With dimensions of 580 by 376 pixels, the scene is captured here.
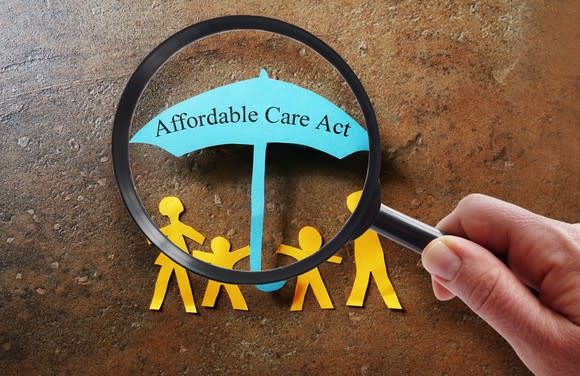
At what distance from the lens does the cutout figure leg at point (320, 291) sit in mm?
1018

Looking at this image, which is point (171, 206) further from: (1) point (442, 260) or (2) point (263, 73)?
(1) point (442, 260)

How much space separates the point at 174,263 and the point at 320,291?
28 cm

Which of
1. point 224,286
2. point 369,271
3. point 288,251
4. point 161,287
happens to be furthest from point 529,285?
point 161,287

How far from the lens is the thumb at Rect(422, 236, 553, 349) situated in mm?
650

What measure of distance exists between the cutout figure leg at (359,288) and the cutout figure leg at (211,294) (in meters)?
0.25

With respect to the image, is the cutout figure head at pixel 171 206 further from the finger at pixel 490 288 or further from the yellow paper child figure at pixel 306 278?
the finger at pixel 490 288

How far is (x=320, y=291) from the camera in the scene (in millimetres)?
1019

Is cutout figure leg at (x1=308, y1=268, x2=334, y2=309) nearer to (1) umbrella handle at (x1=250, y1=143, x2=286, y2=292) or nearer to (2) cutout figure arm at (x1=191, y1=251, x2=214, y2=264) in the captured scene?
(1) umbrella handle at (x1=250, y1=143, x2=286, y2=292)

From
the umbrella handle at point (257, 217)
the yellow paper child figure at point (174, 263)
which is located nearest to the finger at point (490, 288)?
the umbrella handle at point (257, 217)

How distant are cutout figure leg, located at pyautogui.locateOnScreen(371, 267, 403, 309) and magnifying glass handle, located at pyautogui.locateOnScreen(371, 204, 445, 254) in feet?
1.04

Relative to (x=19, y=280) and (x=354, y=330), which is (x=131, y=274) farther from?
(x=354, y=330)

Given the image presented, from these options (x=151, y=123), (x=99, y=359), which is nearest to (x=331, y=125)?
(x=151, y=123)

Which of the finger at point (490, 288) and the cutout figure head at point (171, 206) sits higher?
the cutout figure head at point (171, 206)

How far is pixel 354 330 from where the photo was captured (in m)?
1.01
